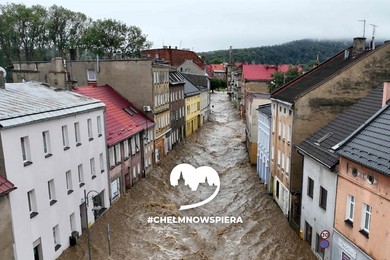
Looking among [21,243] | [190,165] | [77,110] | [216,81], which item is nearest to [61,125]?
[77,110]

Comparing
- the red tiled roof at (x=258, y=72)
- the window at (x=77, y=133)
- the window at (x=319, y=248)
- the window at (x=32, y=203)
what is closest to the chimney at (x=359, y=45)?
the window at (x=319, y=248)

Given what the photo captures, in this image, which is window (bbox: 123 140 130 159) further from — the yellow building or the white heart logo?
the yellow building

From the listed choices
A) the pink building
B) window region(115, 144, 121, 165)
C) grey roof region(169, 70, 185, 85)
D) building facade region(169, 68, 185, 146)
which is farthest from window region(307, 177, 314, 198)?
grey roof region(169, 70, 185, 85)

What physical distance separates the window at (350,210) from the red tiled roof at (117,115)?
16265mm

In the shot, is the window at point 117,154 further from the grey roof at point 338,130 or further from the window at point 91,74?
the grey roof at point 338,130

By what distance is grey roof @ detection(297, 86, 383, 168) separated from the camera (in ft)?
58.3

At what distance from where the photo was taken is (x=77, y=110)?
20906 mm

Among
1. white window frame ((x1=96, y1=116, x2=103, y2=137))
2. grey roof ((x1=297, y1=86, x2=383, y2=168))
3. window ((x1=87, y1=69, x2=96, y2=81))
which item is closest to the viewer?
grey roof ((x1=297, y1=86, x2=383, y2=168))

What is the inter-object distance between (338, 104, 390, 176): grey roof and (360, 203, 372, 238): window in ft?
6.29

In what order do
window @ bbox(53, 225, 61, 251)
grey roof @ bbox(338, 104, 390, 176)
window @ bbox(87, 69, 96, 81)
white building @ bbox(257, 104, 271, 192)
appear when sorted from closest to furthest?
grey roof @ bbox(338, 104, 390, 176), window @ bbox(53, 225, 61, 251), white building @ bbox(257, 104, 271, 192), window @ bbox(87, 69, 96, 81)

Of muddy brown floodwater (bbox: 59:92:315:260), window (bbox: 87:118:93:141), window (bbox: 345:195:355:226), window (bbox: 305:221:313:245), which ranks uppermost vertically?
window (bbox: 87:118:93:141)

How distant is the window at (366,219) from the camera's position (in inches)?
558

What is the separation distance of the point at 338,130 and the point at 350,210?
5.03 meters

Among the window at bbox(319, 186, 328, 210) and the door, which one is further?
the door
